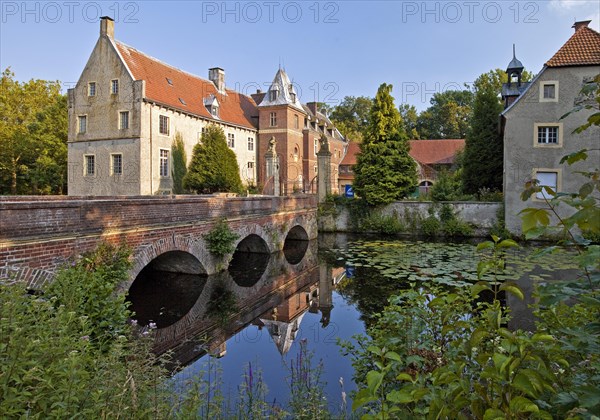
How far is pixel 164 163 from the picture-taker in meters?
26.3

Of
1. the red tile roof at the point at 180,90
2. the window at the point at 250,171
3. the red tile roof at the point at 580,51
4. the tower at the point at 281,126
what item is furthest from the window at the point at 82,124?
the red tile roof at the point at 580,51

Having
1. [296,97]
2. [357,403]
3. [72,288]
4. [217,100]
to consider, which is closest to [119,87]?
[217,100]

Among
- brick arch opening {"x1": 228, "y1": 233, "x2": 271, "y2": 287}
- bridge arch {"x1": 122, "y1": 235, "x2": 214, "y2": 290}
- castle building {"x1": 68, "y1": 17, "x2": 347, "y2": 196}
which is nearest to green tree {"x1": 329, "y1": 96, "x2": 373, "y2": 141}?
castle building {"x1": 68, "y1": 17, "x2": 347, "y2": 196}

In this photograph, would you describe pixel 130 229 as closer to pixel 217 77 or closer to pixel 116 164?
pixel 116 164

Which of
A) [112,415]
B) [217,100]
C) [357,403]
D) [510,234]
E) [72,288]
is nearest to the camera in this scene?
[357,403]

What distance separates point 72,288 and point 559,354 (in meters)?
5.49

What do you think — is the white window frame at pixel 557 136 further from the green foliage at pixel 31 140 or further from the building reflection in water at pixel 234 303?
the green foliage at pixel 31 140

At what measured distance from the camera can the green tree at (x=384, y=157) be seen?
23547 mm

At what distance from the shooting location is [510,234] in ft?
66.7

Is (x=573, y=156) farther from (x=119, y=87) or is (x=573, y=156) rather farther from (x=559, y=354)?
(x=119, y=87)

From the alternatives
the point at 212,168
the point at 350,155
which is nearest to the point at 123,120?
the point at 212,168

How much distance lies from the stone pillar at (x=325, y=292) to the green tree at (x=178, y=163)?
15.1m

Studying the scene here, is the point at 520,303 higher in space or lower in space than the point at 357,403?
lower

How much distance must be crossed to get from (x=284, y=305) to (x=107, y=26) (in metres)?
23.3
